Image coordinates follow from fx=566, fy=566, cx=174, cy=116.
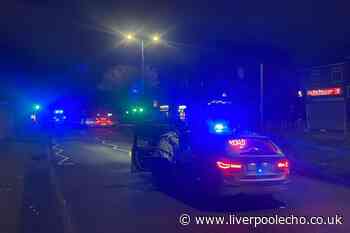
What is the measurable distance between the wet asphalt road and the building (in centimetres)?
3004

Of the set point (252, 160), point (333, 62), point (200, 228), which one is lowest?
point (200, 228)

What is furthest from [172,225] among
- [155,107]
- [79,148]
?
[155,107]

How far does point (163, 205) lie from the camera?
10.9 metres

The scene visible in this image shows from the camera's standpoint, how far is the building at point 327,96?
4397 centimetres

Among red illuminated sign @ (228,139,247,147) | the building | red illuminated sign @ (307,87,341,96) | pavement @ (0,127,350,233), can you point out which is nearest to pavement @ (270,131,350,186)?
pavement @ (0,127,350,233)

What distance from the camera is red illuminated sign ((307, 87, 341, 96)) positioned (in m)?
45.1

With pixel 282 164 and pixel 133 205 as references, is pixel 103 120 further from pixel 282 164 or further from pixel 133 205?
pixel 282 164

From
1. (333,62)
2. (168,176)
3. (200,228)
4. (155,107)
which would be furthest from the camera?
(333,62)

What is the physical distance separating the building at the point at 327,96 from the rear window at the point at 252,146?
106ft

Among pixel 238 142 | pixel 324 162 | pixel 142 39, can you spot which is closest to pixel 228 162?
pixel 238 142

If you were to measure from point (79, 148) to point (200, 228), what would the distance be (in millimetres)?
19268

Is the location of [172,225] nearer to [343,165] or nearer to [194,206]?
[194,206]

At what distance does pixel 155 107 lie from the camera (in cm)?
4269

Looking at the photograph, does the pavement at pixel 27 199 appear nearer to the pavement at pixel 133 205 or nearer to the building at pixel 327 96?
the pavement at pixel 133 205
